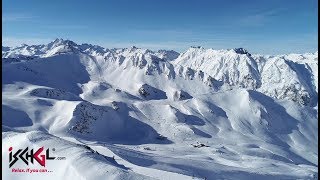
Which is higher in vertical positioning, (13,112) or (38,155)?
(38,155)

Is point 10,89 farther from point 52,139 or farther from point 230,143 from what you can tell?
point 52,139

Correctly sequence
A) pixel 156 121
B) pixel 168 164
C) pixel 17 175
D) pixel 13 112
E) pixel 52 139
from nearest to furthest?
1. pixel 17 175
2. pixel 52 139
3. pixel 168 164
4. pixel 13 112
5. pixel 156 121

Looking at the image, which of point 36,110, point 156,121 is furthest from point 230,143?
point 36,110

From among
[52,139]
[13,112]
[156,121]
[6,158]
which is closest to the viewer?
[6,158]

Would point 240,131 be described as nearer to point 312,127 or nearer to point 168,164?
point 312,127

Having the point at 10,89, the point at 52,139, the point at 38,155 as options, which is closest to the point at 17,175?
the point at 38,155

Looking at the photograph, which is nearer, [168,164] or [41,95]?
[168,164]
